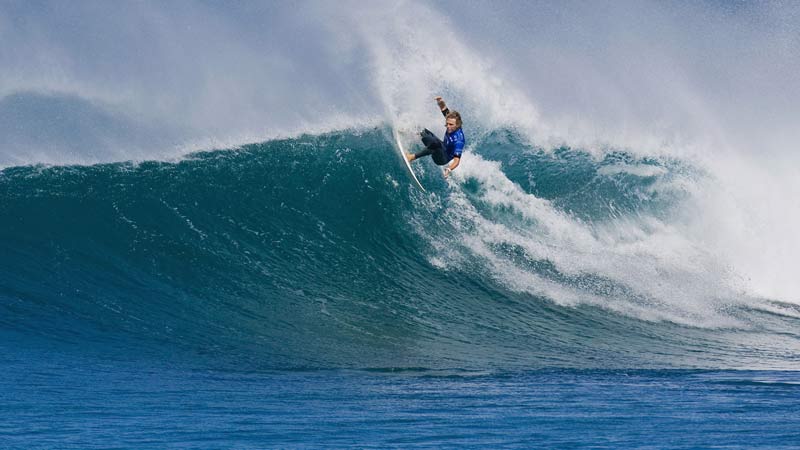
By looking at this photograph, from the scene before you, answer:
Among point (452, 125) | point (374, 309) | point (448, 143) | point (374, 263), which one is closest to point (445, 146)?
point (448, 143)

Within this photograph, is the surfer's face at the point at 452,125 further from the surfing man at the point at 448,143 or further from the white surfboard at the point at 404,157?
the white surfboard at the point at 404,157

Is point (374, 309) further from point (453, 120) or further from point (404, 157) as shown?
point (404, 157)

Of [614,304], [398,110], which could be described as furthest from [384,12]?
[614,304]

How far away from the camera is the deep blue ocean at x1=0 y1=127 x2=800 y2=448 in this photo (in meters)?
6.34

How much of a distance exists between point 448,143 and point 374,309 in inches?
98.0

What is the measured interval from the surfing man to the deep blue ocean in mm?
1276

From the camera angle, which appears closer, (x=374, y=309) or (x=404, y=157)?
(x=374, y=309)

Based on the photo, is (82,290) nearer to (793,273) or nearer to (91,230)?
(91,230)

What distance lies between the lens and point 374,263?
11.4m

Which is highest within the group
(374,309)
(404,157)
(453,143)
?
(404,157)

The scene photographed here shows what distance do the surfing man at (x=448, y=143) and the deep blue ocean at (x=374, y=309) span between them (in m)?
1.28

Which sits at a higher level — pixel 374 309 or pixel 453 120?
pixel 453 120

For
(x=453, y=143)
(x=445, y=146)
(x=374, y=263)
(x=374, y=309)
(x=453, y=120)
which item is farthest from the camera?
(x=374, y=263)

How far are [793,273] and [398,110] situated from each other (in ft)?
22.1
